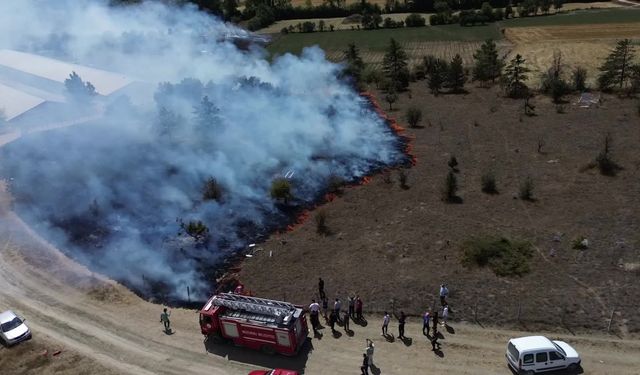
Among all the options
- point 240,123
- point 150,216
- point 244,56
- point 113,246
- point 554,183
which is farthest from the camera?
point 244,56

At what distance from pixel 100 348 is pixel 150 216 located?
44.0ft

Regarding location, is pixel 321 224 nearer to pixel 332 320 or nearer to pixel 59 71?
pixel 332 320

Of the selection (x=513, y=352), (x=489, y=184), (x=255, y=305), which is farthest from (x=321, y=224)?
(x=513, y=352)

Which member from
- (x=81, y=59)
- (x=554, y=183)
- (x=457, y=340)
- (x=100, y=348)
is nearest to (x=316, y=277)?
(x=457, y=340)

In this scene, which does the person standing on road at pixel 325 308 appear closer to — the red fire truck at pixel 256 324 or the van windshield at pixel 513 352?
the red fire truck at pixel 256 324

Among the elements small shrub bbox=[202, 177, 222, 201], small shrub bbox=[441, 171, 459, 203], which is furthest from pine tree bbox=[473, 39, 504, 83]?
small shrub bbox=[202, 177, 222, 201]

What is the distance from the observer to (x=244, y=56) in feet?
242

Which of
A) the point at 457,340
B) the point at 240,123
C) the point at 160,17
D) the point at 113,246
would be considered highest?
the point at 160,17

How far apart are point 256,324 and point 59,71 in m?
59.4

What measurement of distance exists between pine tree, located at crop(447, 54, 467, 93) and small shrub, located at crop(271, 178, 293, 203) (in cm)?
3675

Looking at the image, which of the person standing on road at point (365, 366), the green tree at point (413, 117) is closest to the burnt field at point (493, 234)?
the green tree at point (413, 117)

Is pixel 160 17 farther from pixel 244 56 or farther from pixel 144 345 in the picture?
pixel 144 345

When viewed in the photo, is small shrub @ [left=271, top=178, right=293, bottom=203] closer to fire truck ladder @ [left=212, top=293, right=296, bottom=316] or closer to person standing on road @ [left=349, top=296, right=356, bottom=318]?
person standing on road @ [left=349, top=296, right=356, bottom=318]

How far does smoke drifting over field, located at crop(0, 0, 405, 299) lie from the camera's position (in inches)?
1401
